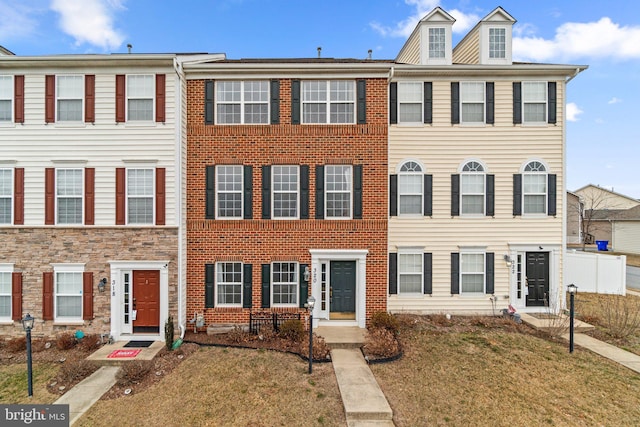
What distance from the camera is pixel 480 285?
11617mm

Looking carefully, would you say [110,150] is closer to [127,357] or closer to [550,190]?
[127,357]

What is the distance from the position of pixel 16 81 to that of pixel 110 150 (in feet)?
12.7

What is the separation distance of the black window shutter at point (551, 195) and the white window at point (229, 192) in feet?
38.6

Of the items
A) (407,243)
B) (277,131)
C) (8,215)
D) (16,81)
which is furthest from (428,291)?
(16,81)

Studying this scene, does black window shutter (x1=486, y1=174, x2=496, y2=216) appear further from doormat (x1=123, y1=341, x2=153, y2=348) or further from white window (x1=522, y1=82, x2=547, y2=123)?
doormat (x1=123, y1=341, x2=153, y2=348)

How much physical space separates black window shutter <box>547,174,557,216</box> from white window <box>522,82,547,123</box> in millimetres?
2247

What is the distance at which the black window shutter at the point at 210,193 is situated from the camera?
10.4 metres

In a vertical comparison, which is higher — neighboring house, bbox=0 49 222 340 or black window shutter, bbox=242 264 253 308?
neighboring house, bbox=0 49 222 340

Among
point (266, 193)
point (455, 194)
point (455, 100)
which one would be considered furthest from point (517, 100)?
point (266, 193)

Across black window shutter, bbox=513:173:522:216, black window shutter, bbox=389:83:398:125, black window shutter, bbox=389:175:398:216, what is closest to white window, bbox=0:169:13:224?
black window shutter, bbox=389:175:398:216

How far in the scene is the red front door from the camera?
983 centimetres

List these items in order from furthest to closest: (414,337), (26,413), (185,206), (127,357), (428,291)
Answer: (428,291) < (185,206) < (414,337) < (127,357) < (26,413)

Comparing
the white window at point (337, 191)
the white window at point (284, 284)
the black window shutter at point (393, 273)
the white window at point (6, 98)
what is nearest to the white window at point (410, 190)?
the black window shutter at point (393, 273)

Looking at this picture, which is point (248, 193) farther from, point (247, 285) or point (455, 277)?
point (455, 277)
